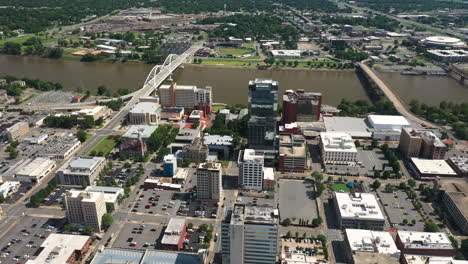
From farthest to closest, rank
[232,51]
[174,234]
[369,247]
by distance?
[232,51] < [174,234] < [369,247]

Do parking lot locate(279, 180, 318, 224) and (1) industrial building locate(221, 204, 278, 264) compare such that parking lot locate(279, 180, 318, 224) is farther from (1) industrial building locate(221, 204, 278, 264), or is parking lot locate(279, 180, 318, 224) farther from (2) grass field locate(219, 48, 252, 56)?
(2) grass field locate(219, 48, 252, 56)

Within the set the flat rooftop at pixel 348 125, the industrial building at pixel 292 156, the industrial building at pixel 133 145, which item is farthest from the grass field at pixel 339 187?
the industrial building at pixel 133 145

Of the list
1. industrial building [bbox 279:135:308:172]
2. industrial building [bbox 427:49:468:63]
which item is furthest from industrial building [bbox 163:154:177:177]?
industrial building [bbox 427:49:468:63]

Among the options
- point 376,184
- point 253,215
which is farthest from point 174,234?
point 376,184

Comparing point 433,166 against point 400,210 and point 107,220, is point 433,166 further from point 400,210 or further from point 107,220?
point 107,220

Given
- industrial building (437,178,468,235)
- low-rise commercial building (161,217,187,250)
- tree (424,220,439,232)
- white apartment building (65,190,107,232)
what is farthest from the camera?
industrial building (437,178,468,235)

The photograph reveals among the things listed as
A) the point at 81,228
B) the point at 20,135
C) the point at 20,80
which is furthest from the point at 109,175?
the point at 20,80
